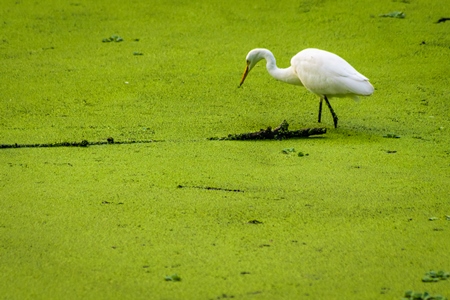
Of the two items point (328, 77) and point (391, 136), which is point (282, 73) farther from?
point (391, 136)

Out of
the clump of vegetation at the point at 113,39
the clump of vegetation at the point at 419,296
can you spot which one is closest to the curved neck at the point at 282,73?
the clump of vegetation at the point at 113,39

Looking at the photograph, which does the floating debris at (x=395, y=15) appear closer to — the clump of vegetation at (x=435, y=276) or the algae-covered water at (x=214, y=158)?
the algae-covered water at (x=214, y=158)

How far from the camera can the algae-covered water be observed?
90.4 inches

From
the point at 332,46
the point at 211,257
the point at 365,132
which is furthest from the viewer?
the point at 332,46

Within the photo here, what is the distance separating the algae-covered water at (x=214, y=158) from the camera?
7.54 ft

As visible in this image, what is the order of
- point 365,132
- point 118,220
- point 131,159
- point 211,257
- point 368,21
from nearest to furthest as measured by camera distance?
point 211,257, point 118,220, point 131,159, point 365,132, point 368,21

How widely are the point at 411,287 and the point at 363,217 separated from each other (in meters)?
0.59

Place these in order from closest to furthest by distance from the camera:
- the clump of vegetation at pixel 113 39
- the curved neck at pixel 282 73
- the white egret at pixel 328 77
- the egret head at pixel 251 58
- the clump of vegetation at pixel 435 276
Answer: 1. the clump of vegetation at pixel 435 276
2. the white egret at pixel 328 77
3. the curved neck at pixel 282 73
4. the egret head at pixel 251 58
5. the clump of vegetation at pixel 113 39

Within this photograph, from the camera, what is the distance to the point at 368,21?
5.64 meters

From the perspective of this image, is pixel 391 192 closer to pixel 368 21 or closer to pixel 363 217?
pixel 363 217

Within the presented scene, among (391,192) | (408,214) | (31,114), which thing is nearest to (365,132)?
(391,192)

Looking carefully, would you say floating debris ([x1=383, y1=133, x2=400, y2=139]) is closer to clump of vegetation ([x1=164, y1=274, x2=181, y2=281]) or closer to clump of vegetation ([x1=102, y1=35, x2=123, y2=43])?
clump of vegetation ([x1=164, y1=274, x2=181, y2=281])

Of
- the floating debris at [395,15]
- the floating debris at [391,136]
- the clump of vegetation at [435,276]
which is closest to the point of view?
the clump of vegetation at [435,276]

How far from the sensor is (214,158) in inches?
136
